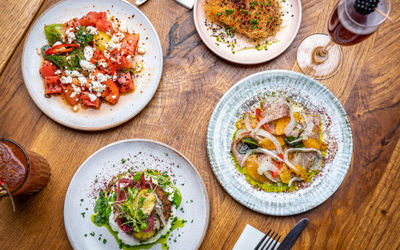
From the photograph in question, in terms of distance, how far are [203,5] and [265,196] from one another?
156 cm

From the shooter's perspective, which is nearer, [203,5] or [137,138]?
[137,138]

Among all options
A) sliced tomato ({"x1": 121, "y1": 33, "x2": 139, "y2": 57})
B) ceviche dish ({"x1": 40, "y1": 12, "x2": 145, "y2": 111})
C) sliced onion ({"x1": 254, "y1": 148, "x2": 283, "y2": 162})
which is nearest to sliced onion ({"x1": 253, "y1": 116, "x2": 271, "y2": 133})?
sliced onion ({"x1": 254, "y1": 148, "x2": 283, "y2": 162})

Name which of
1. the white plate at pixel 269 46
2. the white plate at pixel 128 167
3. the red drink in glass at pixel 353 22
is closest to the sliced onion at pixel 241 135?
the white plate at pixel 128 167

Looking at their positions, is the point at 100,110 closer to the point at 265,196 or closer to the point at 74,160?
the point at 74,160

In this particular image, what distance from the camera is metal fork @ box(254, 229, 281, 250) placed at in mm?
2172

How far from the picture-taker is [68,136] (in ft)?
7.43

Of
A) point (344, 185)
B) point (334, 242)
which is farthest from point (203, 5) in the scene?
point (334, 242)

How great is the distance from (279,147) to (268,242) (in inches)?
28.7

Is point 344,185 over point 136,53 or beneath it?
beneath

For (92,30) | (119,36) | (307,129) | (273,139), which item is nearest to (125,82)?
(119,36)

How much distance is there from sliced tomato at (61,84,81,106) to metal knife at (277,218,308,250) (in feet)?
6.19

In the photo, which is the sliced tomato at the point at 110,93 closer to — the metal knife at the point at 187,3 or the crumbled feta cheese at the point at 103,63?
the crumbled feta cheese at the point at 103,63

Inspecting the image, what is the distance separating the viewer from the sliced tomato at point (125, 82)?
2.20 metres

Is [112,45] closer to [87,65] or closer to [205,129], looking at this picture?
[87,65]
